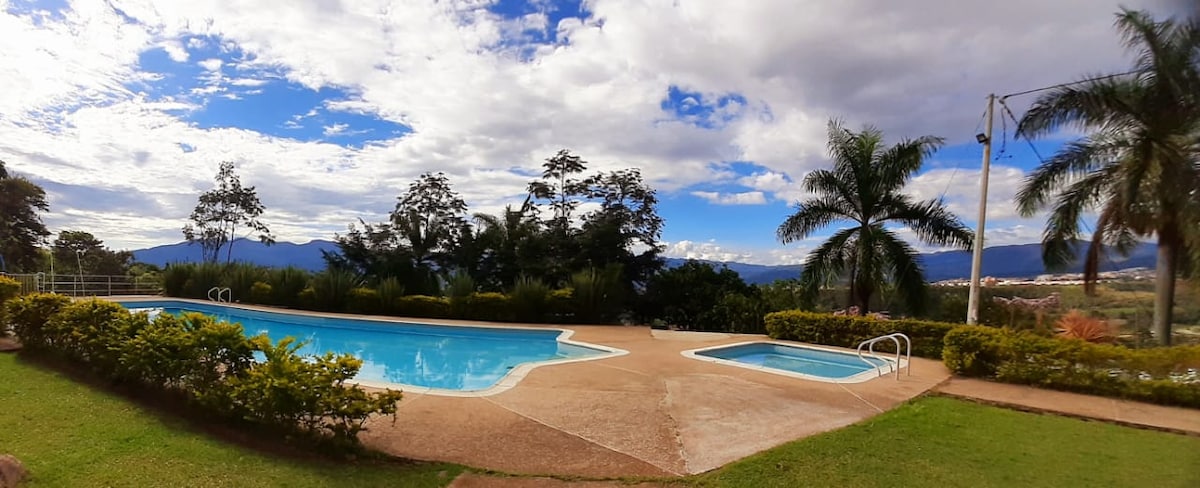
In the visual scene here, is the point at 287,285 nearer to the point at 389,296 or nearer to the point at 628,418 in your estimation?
the point at 389,296

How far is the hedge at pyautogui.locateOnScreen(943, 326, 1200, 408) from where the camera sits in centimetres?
669

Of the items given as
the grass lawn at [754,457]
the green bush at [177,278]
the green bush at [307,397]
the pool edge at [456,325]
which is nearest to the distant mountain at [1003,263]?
the pool edge at [456,325]

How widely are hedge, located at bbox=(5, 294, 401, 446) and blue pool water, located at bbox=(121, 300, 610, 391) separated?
10.0 feet

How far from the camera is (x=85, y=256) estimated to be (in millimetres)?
23781

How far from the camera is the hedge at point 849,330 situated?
9.88 metres

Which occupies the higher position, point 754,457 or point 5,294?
point 5,294

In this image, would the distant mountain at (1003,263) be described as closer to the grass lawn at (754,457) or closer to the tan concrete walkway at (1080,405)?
the tan concrete walkway at (1080,405)

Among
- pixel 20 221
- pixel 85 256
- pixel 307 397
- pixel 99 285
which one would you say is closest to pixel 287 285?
pixel 99 285

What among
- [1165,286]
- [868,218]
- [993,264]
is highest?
[868,218]

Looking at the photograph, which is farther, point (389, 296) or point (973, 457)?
point (389, 296)

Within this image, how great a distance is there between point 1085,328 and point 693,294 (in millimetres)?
7984

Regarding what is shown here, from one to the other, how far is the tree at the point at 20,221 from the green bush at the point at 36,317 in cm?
1795

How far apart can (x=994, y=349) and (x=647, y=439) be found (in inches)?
221

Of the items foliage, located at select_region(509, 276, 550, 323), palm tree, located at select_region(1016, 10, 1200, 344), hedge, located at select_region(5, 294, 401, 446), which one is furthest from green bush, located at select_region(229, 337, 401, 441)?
foliage, located at select_region(509, 276, 550, 323)
